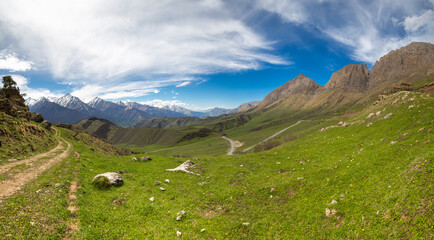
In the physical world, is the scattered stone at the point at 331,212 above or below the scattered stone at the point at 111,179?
below

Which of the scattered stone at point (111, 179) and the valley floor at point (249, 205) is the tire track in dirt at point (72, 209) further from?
the scattered stone at point (111, 179)

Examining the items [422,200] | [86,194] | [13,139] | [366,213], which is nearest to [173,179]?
[86,194]

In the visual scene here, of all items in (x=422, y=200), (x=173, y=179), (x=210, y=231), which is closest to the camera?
(x=422, y=200)

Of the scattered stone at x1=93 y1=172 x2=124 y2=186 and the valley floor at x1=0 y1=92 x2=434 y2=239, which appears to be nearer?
the valley floor at x1=0 y1=92 x2=434 y2=239

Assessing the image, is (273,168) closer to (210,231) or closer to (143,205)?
(210,231)

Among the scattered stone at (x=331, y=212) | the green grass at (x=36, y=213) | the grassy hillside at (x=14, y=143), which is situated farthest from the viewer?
the grassy hillside at (x=14, y=143)

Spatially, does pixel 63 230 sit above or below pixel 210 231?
above

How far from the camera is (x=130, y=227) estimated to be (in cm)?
1617

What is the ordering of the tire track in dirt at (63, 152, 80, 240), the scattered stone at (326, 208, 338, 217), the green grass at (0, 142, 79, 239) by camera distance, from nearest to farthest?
the green grass at (0, 142, 79, 239) < the tire track in dirt at (63, 152, 80, 240) < the scattered stone at (326, 208, 338, 217)

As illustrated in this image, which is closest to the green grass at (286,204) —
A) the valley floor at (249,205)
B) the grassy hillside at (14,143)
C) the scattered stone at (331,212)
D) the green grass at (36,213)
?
the valley floor at (249,205)

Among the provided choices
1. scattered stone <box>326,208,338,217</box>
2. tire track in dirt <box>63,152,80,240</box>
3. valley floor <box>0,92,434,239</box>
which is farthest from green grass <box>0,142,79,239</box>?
scattered stone <box>326,208,338,217</box>

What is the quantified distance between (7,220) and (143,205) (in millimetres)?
10089

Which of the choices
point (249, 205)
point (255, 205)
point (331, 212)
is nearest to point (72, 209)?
point (249, 205)

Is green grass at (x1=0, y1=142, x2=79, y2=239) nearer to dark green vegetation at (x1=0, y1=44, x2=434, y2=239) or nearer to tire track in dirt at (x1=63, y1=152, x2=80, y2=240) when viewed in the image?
dark green vegetation at (x1=0, y1=44, x2=434, y2=239)
